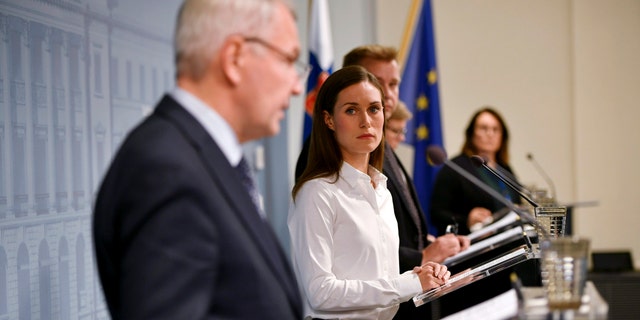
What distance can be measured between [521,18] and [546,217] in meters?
5.06

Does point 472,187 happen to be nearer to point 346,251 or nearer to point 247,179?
point 346,251

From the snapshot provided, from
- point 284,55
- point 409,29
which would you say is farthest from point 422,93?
point 284,55

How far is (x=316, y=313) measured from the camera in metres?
2.19

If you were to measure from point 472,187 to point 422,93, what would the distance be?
1.72 meters

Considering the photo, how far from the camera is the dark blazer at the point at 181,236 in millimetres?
1218

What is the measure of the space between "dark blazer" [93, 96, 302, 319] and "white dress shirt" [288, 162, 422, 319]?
76 centimetres

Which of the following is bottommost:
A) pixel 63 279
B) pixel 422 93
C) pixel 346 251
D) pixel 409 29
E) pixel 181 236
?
pixel 63 279

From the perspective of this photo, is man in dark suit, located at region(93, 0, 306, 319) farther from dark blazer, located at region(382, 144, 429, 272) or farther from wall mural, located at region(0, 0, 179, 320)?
wall mural, located at region(0, 0, 179, 320)

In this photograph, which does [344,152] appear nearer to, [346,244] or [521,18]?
[346,244]

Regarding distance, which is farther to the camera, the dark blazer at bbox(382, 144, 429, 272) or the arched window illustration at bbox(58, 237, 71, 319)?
the arched window illustration at bbox(58, 237, 71, 319)

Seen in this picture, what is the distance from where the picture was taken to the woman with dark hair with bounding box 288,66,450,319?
214cm

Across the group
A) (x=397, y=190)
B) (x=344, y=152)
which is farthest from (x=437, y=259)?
(x=344, y=152)

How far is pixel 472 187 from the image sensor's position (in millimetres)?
4555

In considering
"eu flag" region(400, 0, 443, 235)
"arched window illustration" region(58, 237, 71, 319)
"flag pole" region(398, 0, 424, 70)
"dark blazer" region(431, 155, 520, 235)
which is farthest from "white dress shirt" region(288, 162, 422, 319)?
"flag pole" region(398, 0, 424, 70)
